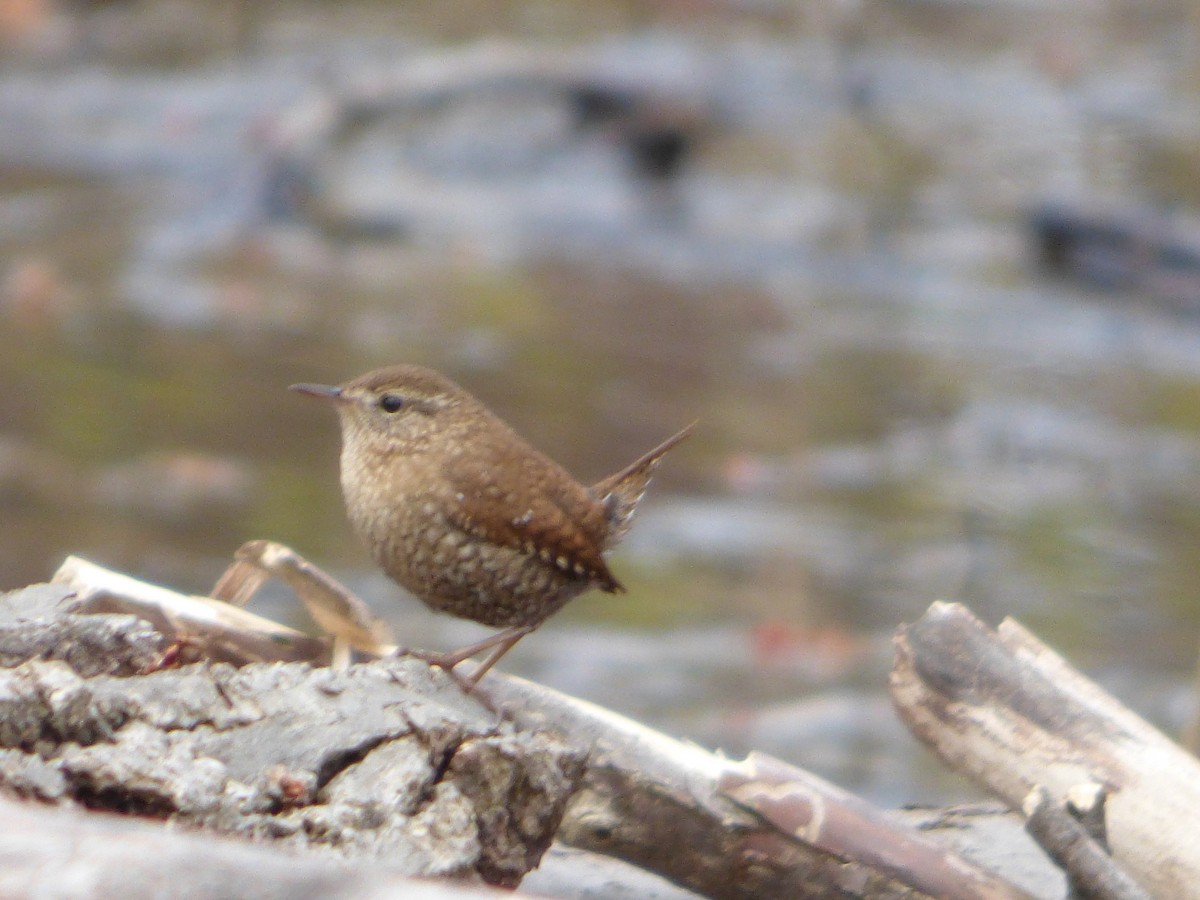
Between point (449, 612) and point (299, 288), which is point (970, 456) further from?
point (449, 612)

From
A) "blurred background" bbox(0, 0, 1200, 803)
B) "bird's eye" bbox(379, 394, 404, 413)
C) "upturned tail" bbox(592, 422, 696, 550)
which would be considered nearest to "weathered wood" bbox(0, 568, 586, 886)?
"bird's eye" bbox(379, 394, 404, 413)

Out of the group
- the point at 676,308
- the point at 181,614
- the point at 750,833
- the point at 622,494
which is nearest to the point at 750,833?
the point at 750,833

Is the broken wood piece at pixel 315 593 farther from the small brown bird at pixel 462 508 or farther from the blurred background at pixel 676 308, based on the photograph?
the blurred background at pixel 676 308

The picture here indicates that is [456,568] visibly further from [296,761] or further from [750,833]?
[296,761]

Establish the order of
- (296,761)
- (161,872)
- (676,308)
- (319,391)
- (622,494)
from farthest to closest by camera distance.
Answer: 1. (676,308)
2. (622,494)
3. (319,391)
4. (296,761)
5. (161,872)

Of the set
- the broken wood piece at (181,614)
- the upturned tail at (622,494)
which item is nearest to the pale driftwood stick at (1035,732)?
the upturned tail at (622,494)

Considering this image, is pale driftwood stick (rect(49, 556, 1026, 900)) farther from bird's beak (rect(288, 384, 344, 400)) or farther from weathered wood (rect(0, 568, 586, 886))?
bird's beak (rect(288, 384, 344, 400))
